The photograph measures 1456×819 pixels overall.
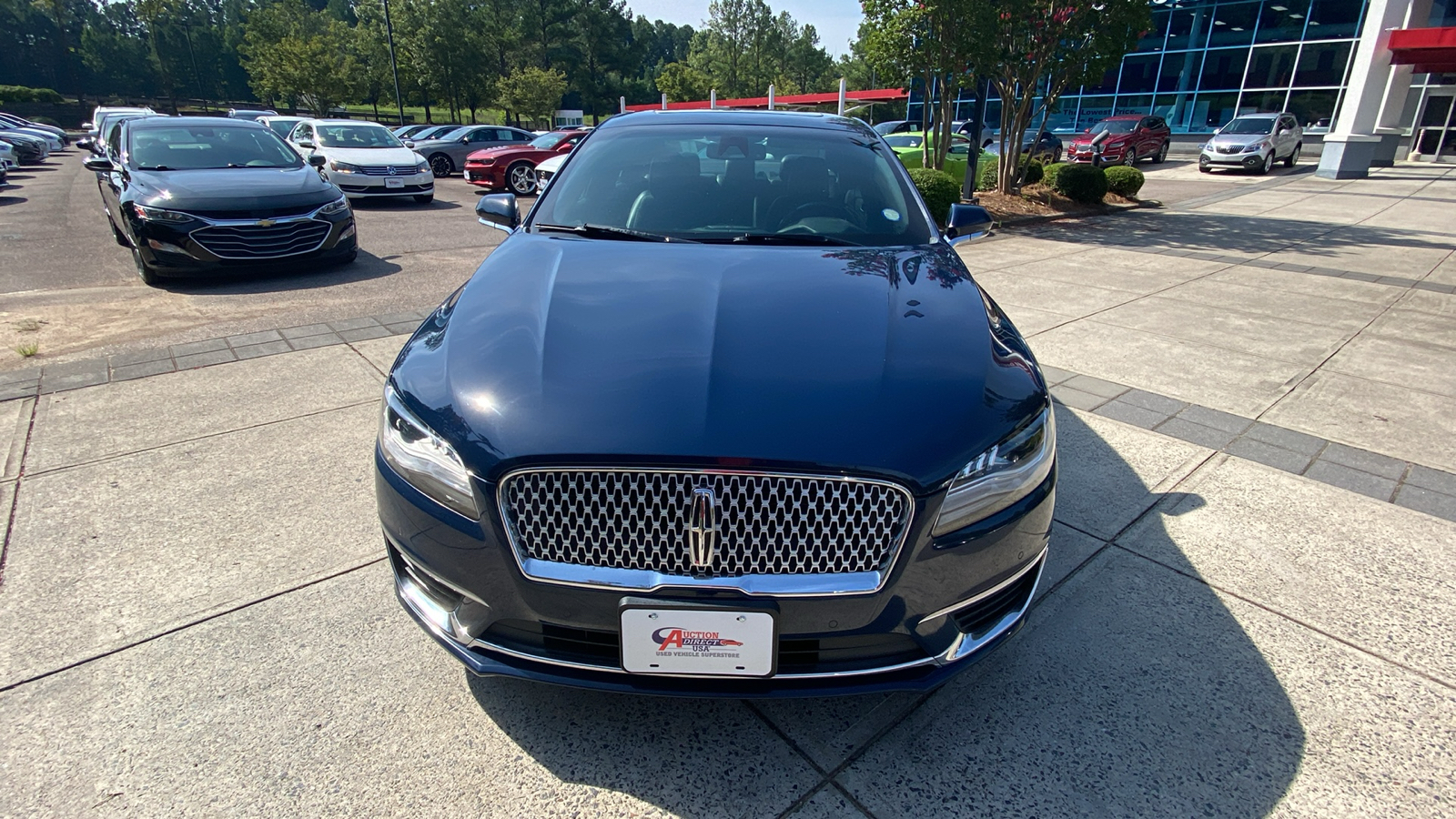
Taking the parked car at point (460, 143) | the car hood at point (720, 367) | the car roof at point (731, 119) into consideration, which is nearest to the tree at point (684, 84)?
the parked car at point (460, 143)

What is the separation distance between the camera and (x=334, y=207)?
24.3 ft

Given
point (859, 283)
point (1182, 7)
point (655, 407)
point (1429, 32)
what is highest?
point (1182, 7)

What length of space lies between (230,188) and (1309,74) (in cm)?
3596

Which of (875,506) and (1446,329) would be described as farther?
(1446,329)

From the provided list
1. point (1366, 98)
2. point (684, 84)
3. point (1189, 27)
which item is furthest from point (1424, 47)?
point (684, 84)

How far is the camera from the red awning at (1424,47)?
64.6 ft

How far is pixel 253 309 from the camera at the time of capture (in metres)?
6.27

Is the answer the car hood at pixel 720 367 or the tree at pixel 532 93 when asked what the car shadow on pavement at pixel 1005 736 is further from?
the tree at pixel 532 93

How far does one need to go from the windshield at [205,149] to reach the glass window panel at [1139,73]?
35256mm

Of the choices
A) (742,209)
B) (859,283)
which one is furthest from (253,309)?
(859,283)

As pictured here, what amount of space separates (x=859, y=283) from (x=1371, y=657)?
2.07 m

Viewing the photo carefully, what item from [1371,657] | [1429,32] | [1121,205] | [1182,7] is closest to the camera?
[1371,657]

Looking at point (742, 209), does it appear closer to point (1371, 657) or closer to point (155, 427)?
point (1371, 657)

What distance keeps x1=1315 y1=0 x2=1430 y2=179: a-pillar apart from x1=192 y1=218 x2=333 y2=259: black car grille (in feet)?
82.2
